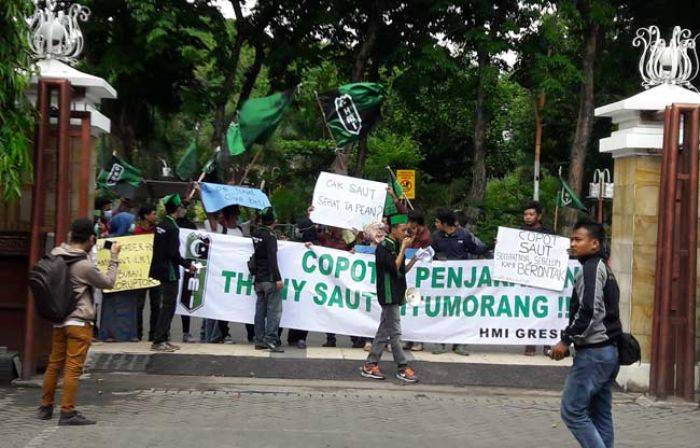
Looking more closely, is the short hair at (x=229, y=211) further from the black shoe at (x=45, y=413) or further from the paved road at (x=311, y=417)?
the black shoe at (x=45, y=413)

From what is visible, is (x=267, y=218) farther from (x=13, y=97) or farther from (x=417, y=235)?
(x=13, y=97)

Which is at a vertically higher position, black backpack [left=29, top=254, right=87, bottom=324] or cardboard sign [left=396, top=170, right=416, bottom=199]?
cardboard sign [left=396, top=170, right=416, bottom=199]

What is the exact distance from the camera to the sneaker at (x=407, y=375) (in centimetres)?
1163

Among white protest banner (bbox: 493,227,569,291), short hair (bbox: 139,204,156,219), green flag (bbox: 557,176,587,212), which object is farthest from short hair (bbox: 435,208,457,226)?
green flag (bbox: 557,176,587,212)

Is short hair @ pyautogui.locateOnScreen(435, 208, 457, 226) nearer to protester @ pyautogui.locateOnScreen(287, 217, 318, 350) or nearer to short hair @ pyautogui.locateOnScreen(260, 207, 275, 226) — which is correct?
protester @ pyautogui.locateOnScreen(287, 217, 318, 350)

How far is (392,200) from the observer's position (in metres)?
14.5

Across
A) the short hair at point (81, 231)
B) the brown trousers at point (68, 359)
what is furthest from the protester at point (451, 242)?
the brown trousers at point (68, 359)

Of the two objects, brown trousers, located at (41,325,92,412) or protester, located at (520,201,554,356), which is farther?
protester, located at (520,201,554,356)

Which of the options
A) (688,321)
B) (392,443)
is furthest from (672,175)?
(392,443)

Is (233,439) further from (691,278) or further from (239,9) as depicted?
(239,9)

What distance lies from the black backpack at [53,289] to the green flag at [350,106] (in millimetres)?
5863

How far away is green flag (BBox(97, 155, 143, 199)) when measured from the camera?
16484 millimetres

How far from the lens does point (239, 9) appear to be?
26.0m

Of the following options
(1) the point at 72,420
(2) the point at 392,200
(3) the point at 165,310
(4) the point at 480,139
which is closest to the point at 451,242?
(2) the point at 392,200
